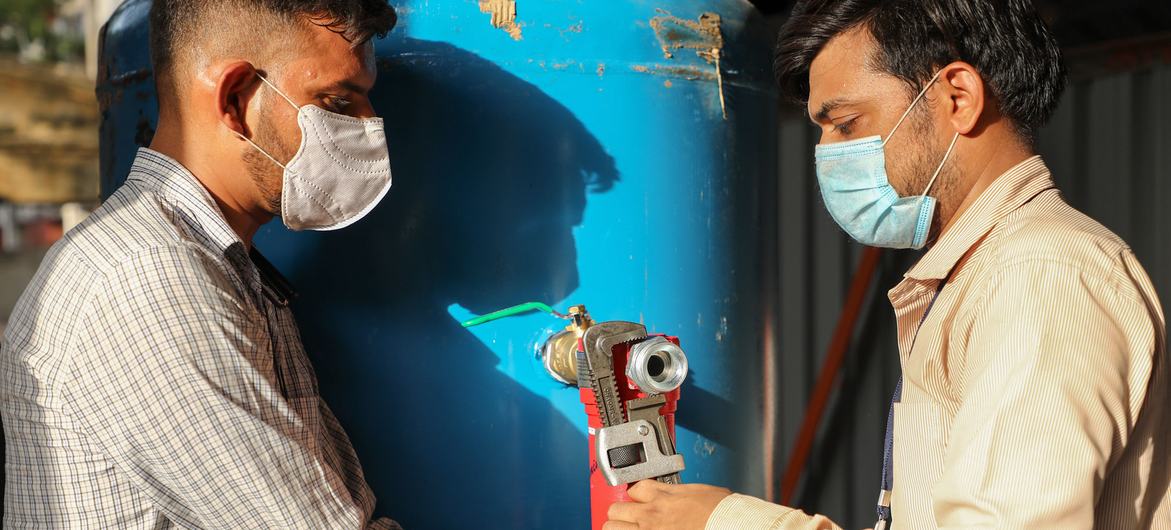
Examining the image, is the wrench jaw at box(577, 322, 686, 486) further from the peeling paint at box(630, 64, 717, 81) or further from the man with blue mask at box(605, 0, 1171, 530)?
the peeling paint at box(630, 64, 717, 81)

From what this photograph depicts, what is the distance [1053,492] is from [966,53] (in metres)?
0.64

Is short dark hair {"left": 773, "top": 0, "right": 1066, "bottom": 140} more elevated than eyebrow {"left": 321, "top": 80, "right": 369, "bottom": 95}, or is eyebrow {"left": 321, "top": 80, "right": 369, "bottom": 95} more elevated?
short dark hair {"left": 773, "top": 0, "right": 1066, "bottom": 140}

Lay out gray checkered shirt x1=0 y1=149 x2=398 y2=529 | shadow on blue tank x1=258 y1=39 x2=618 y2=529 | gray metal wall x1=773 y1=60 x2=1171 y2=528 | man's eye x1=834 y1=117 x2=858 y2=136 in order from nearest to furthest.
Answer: gray checkered shirt x1=0 y1=149 x2=398 y2=529, man's eye x1=834 y1=117 x2=858 y2=136, shadow on blue tank x1=258 y1=39 x2=618 y2=529, gray metal wall x1=773 y1=60 x2=1171 y2=528

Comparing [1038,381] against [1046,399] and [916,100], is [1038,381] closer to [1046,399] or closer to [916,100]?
[1046,399]

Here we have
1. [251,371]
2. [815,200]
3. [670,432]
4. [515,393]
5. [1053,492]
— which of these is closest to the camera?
[1053,492]

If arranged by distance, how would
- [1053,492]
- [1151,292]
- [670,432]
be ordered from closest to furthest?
[1053,492], [1151,292], [670,432]

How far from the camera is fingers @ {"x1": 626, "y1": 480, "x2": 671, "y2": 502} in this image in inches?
57.6

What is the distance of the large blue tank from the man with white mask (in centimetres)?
12

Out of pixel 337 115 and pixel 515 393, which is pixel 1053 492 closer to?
pixel 515 393

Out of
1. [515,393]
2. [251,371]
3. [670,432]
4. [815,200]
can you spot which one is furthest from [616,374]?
[815,200]

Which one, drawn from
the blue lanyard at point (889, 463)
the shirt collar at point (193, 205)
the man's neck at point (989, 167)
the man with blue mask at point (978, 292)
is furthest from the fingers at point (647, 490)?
the shirt collar at point (193, 205)

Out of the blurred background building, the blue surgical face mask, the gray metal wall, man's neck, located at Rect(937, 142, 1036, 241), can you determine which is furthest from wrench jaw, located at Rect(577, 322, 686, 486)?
the blurred background building

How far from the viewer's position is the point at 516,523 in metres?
1.76

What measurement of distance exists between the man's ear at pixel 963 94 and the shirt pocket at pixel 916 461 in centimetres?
39
